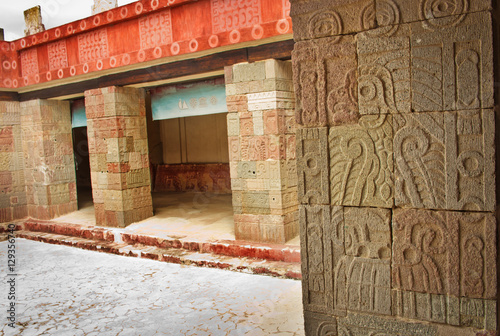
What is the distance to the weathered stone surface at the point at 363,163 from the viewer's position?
7.09ft

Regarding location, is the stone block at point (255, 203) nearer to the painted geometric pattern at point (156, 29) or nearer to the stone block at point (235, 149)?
the stone block at point (235, 149)

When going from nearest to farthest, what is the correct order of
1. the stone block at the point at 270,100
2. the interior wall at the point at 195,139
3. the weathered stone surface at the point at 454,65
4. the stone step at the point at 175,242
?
1. the weathered stone surface at the point at 454,65
2. the stone step at the point at 175,242
3. the stone block at the point at 270,100
4. the interior wall at the point at 195,139

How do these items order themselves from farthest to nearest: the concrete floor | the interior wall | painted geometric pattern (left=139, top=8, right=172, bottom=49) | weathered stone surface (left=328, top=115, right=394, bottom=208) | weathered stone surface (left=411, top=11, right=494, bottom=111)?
1. the interior wall
2. the concrete floor
3. painted geometric pattern (left=139, top=8, right=172, bottom=49)
4. weathered stone surface (left=328, top=115, right=394, bottom=208)
5. weathered stone surface (left=411, top=11, right=494, bottom=111)

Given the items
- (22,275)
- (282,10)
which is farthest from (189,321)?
(282,10)

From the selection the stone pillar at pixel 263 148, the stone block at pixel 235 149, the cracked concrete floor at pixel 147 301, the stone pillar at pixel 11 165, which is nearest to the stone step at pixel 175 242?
the stone pillar at pixel 263 148

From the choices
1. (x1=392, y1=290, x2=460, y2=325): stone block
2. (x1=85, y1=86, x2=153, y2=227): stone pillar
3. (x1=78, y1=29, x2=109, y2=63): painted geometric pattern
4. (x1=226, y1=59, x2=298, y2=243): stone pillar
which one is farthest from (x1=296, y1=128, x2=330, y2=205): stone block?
(x1=78, y1=29, x2=109, y2=63): painted geometric pattern

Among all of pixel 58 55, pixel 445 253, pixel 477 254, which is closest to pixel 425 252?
pixel 445 253

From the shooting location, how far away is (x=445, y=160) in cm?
203

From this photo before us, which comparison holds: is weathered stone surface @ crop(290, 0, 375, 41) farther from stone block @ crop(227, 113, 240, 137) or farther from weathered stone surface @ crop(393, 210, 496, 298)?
stone block @ crop(227, 113, 240, 137)

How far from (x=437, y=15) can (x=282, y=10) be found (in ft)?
8.91

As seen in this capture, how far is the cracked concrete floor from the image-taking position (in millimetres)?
3189

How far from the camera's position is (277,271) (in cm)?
431

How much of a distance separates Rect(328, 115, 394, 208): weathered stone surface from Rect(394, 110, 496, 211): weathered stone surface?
0.06 metres

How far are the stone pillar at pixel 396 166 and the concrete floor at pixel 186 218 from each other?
8.17 ft
